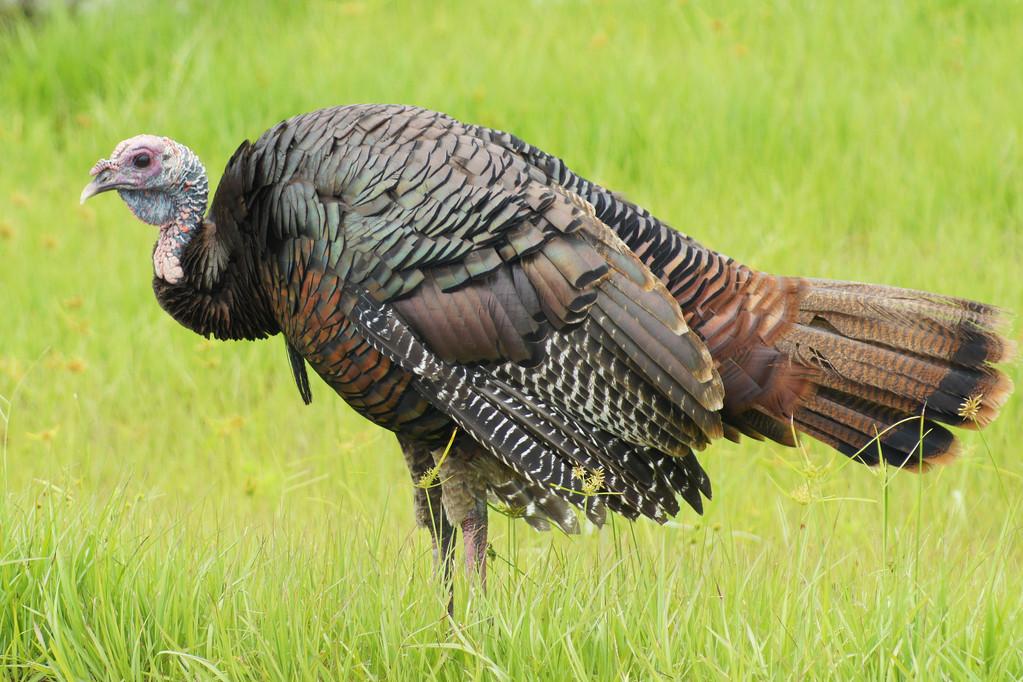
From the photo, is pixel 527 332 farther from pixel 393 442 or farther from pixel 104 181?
pixel 393 442

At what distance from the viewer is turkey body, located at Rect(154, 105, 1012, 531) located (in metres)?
3.84

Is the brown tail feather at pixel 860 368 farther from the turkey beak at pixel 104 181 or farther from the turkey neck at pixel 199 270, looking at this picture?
the turkey beak at pixel 104 181

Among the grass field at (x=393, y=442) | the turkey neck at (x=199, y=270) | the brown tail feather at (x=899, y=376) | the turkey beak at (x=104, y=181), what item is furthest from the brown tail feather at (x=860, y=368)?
the turkey beak at (x=104, y=181)

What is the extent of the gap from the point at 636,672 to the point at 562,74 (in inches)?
181

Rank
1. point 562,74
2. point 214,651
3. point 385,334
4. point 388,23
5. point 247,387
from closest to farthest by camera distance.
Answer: point 214,651, point 385,334, point 247,387, point 562,74, point 388,23

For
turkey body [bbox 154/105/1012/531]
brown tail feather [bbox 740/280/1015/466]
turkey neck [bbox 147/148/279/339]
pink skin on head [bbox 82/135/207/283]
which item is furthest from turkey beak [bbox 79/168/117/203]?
brown tail feather [bbox 740/280/1015/466]

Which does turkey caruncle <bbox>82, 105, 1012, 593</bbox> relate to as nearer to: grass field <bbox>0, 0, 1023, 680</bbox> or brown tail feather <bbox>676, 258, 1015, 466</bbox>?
A: brown tail feather <bbox>676, 258, 1015, 466</bbox>

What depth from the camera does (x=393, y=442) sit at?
18.3 ft

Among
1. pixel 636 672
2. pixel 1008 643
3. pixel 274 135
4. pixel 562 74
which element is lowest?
pixel 636 672

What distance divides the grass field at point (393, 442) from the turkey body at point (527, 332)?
257 millimetres

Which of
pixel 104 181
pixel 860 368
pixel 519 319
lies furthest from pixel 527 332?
pixel 104 181

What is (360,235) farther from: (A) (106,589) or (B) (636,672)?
(B) (636,672)

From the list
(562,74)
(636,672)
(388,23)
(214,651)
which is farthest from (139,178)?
(388,23)

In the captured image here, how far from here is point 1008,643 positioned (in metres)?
3.20
